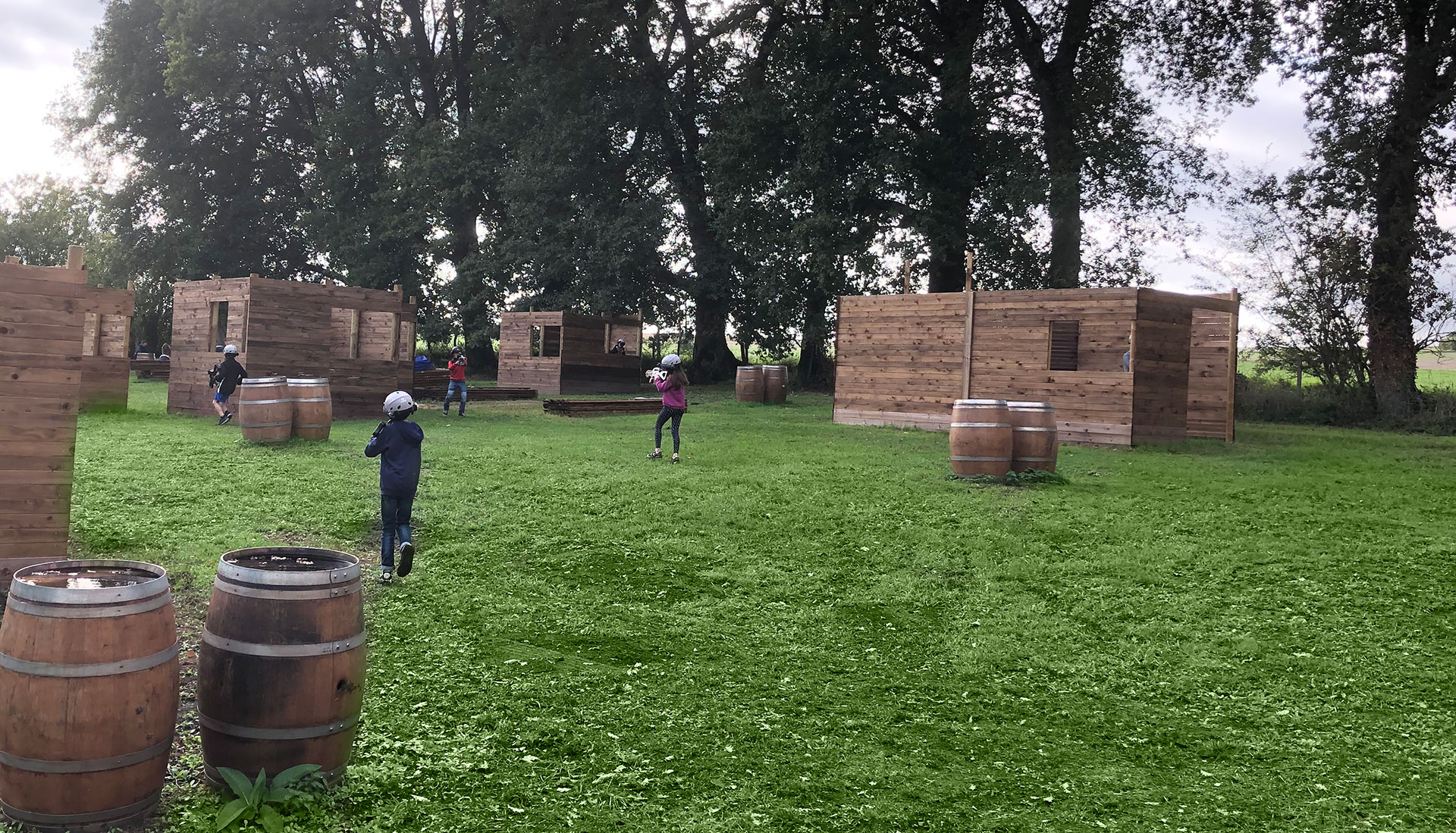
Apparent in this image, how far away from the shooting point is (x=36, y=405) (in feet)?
23.3

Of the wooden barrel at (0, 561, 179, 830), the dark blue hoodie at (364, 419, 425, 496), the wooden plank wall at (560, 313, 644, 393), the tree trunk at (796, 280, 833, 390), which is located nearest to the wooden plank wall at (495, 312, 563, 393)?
the wooden plank wall at (560, 313, 644, 393)

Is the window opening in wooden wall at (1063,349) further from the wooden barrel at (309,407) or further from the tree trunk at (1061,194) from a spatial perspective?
the wooden barrel at (309,407)

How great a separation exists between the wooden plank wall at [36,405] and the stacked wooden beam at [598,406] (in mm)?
17890

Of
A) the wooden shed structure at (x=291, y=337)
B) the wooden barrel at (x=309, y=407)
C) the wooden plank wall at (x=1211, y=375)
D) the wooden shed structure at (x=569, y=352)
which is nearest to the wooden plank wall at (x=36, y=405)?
the wooden barrel at (x=309, y=407)

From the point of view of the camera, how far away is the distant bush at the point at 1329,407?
85.7ft

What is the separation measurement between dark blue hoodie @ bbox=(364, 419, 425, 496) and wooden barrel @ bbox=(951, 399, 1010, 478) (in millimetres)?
7414

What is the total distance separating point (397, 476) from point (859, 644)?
3.97m

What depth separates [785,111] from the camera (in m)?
32.0

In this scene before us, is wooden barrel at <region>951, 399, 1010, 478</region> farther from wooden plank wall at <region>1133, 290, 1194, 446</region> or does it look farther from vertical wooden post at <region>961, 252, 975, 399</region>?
vertical wooden post at <region>961, 252, 975, 399</region>

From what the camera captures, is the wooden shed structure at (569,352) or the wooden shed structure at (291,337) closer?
the wooden shed structure at (291,337)

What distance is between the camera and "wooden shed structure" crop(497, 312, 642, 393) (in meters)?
35.0

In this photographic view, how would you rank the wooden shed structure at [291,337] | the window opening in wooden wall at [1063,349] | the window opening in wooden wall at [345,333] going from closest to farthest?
the window opening in wooden wall at [1063,349] → the wooden shed structure at [291,337] → the window opening in wooden wall at [345,333]

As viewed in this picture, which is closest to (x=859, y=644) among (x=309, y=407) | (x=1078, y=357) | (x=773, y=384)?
(x=309, y=407)

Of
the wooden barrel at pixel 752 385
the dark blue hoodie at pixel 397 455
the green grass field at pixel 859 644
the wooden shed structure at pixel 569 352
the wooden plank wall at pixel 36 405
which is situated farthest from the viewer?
the wooden shed structure at pixel 569 352
